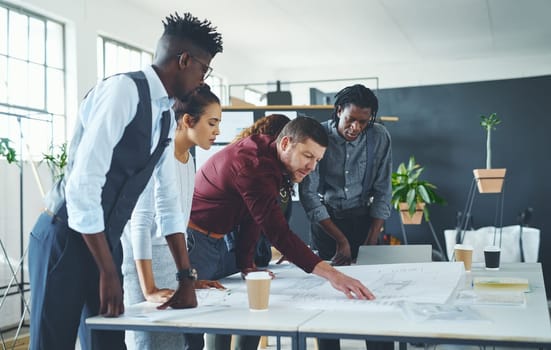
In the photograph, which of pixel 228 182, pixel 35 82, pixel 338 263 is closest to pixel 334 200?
pixel 338 263

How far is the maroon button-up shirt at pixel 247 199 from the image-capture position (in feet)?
5.94

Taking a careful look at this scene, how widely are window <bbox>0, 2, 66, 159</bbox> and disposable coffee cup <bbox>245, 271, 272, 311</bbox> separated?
3579 mm

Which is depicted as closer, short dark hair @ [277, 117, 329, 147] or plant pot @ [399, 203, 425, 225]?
short dark hair @ [277, 117, 329, 147]

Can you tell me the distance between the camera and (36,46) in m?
5.21

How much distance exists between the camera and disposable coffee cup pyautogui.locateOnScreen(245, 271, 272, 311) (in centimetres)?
147

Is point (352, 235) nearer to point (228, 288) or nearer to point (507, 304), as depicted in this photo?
point (228, 288)

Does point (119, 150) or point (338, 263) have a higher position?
point (119, 150)

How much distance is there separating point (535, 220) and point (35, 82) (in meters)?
5.18

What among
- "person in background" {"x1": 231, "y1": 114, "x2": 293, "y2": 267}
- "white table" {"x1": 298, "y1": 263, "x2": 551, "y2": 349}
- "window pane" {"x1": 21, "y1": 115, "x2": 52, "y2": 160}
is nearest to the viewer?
"white table" {"x1": 298, "y1": 263, "x2": 551, "y2": 349}

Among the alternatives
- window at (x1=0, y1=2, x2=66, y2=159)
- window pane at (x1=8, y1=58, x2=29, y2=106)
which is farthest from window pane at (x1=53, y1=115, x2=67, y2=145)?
window pane at (x1=8, y1=58, x2=29, y2=106)

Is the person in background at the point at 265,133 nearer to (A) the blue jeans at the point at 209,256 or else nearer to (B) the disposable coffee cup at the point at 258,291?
(A) the blue jeans at the point at 209,256

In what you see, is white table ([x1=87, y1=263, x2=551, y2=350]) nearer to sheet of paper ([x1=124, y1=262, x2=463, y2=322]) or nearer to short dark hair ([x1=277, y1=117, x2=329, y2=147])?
sheet of paper ([x1=124, y1=262, x2=463, y2=322])

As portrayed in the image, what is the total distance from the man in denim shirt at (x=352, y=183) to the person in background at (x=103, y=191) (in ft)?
3.64

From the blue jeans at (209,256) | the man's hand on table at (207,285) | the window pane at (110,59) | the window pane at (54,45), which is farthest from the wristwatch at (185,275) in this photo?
the window pane at (110,59)
